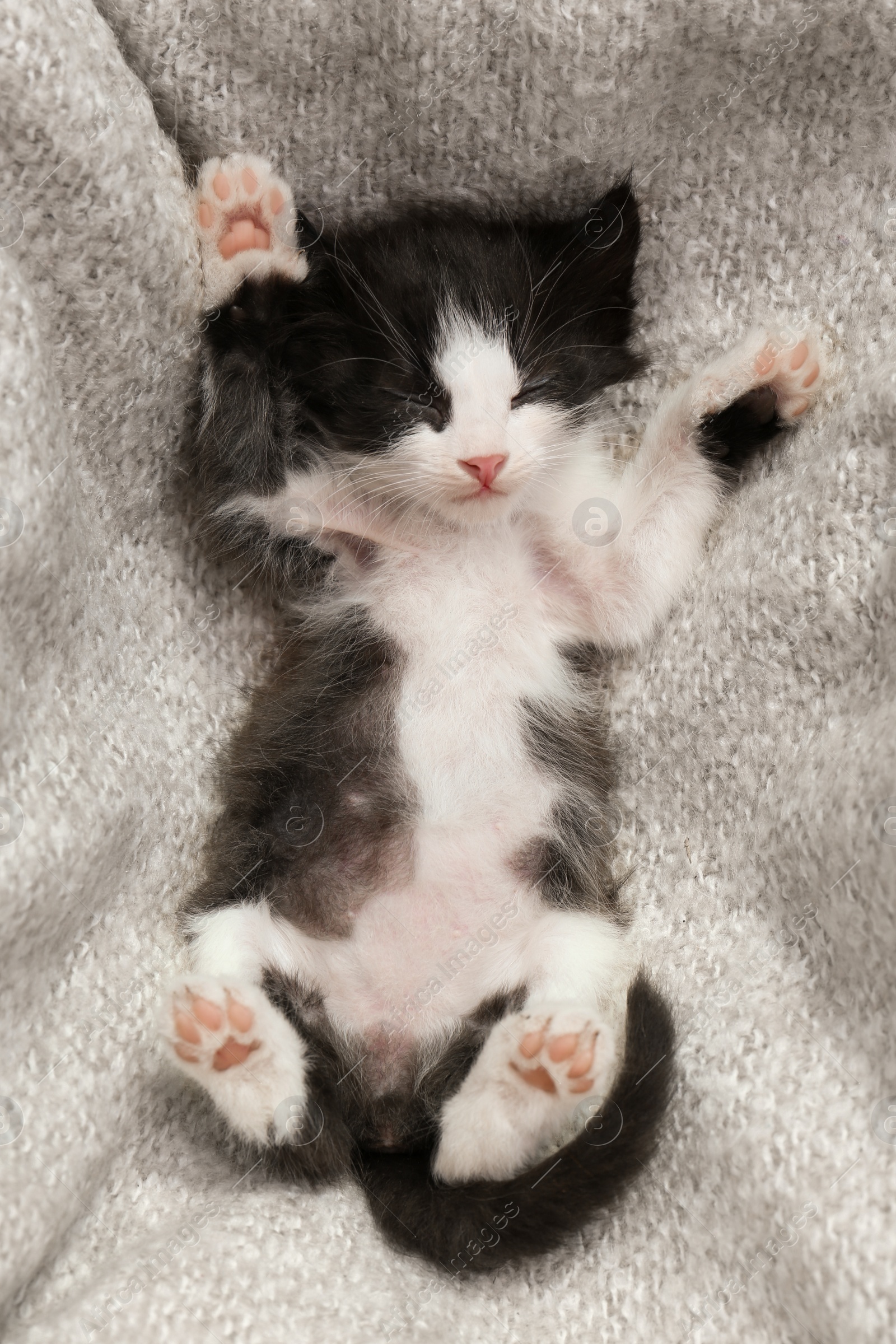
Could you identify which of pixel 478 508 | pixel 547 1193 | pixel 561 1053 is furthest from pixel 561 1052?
pixel 478 508

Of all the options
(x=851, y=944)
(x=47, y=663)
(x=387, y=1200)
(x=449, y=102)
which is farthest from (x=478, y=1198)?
(x=449, y=102)

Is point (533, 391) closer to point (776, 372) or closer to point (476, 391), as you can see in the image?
point (476, 391)

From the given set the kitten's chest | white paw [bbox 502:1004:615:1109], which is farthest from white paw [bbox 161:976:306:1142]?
the kitten's chest

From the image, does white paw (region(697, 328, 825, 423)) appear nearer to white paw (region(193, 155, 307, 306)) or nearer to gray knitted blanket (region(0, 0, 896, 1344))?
gray knitted blanket (region(0, 0, 896, 1344))

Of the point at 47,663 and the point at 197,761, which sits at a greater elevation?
the point at 47,663

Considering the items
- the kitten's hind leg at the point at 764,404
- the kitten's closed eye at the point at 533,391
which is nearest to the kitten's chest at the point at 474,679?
the kitten's closed eye at the point at 533,391

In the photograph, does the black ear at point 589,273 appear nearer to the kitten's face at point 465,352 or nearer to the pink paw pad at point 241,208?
the kitten's face at point 465,352

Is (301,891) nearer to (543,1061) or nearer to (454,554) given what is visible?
(543,1061)
